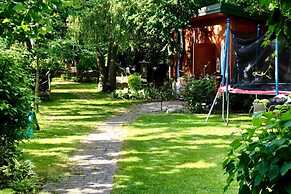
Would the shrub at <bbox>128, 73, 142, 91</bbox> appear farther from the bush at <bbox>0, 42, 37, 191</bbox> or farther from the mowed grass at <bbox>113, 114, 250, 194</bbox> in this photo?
the bush at <bbox>0, 42, 37, 191</bbox>

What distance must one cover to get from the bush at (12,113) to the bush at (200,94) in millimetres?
9090

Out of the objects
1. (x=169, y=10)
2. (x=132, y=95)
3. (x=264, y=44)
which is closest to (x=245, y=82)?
(x=169, y=10)

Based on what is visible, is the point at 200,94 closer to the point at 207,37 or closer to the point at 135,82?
the point at 207,37

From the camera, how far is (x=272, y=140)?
244cm

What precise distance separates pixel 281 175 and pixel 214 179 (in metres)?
5.23

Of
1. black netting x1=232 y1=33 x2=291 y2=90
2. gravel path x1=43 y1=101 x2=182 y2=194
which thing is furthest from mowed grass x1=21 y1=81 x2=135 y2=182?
black netting x1=232 y1=33 x2=291 y2=90

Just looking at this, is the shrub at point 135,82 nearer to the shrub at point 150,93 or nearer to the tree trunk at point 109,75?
the shrub at point 150,93

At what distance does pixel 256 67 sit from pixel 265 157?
37.9 feet

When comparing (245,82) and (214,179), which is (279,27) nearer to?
(214,179)

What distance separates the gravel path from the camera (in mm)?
6953

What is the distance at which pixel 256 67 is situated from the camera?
534 inches

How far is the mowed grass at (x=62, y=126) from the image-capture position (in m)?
8.73

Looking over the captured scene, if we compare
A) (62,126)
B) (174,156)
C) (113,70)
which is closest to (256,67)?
(174,156)

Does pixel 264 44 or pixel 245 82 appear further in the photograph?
pixel 245 82
